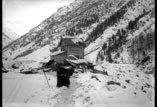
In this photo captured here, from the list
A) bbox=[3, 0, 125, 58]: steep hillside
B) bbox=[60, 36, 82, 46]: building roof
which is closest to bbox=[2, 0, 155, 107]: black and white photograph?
bbox=[60, 36, 82, 46]: building roof

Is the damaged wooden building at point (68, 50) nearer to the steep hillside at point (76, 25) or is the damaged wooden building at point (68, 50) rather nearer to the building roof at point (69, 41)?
the building roof at point (69, 41)

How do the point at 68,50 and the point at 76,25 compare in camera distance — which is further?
the point at 76,25

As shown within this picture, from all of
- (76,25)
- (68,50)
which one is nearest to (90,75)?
(68,50)

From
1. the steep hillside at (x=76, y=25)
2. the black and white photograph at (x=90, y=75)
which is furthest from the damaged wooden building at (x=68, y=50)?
the steep hillside at (x=76, y=25)

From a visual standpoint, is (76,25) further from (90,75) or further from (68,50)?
(90,75)

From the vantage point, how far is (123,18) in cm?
8319

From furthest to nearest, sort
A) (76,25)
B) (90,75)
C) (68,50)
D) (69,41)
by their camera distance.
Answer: (76,25) → (69,41) → (68,50) → (90,75)

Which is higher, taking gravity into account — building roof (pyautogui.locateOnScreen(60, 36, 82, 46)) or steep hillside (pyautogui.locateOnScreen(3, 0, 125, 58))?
steep hillside (pyautogui.locateOnScreen(3, 0, 125, 58))

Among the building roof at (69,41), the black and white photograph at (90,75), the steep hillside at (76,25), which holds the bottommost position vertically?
the black and white photograph at (90,75)

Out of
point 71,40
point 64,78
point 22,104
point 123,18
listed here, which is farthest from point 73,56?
point 123,18

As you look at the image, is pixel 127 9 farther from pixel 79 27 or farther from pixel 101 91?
pixel 101 91

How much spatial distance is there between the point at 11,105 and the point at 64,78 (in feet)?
15.9

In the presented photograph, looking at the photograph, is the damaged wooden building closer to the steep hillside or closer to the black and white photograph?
the black and white photograph

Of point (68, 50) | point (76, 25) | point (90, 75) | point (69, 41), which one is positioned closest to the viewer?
point (90, 75)
